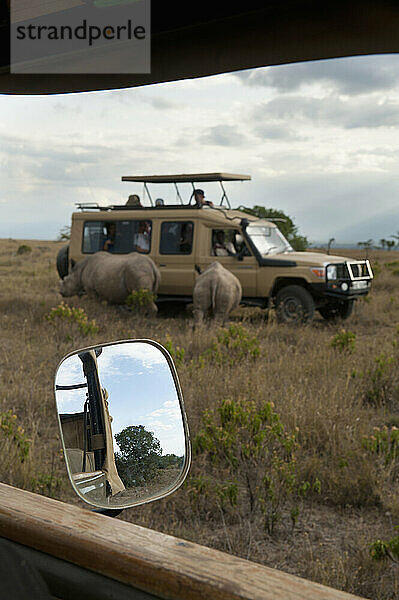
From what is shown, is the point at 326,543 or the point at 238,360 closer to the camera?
the point at 326,543

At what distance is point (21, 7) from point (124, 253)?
771cm

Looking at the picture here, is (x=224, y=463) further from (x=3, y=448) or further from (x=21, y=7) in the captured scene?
(x=21, y=7)

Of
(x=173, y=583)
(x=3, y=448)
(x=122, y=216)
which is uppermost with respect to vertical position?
(x=122, y=216)

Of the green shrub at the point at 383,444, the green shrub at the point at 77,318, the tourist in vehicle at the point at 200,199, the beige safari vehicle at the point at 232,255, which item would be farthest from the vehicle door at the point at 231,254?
the green shrub at the point at 383,444

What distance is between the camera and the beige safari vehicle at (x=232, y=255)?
26.0 ft

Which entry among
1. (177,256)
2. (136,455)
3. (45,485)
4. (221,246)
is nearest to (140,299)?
(177,256)

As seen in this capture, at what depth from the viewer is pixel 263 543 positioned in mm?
2559

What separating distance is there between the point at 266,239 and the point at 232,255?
22.0 inches

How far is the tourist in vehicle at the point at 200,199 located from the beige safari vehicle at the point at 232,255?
3 centimetres

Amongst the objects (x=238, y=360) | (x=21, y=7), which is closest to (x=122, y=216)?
(x=238, y=360)

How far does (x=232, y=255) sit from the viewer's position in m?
8.34

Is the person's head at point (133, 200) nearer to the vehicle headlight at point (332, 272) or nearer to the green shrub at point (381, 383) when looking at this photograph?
the vehicle headlight at point (332, 272)

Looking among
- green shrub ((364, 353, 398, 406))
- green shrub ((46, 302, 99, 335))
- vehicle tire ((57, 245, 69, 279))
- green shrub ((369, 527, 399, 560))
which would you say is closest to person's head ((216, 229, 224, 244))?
green shrub ((46, 302, 99, 335))

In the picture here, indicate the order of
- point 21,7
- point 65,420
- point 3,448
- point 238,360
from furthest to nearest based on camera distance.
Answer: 1. point 238,360
2. point 3,448
3. point 21,7
4. point 65,420
